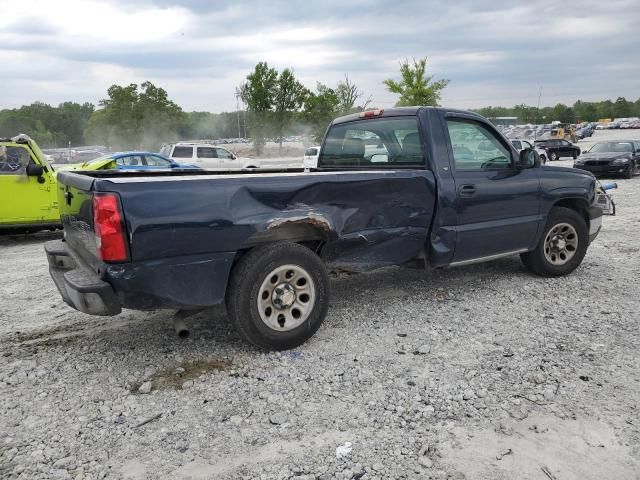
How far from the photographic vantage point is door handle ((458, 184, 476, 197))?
15.7ft

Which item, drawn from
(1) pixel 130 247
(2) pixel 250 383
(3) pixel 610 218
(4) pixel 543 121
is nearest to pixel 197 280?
(1) pixel 130 247

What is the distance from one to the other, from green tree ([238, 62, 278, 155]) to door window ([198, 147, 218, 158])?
21.8 meters

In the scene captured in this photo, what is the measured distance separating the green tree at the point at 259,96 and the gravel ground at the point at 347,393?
3924cm

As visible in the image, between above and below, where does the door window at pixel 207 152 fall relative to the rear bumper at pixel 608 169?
above

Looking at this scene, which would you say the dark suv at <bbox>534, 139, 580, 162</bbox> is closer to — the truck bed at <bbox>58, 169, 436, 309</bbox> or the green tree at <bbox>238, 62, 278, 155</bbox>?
the green tree at <bbox>238, 62, 278, 155</bbox>

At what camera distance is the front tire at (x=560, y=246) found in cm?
566

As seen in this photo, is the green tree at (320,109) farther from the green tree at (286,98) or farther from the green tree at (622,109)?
the green tree at (622,109)

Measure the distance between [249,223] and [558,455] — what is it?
2.33 meters

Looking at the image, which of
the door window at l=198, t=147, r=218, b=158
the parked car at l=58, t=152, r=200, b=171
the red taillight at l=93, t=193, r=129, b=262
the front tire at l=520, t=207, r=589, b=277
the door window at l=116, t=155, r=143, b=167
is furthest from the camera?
the door window at l=198, t=147, r=218, b=158

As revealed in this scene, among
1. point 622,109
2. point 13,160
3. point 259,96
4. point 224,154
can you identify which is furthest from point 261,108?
point 622,109

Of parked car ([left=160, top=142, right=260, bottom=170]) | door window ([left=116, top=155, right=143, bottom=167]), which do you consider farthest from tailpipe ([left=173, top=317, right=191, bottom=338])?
parked car ([left=160, top=142, right=260, bottom=170])

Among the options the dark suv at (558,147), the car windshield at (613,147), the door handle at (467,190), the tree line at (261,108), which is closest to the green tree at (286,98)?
the tree line at (261,108)

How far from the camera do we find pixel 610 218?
34.4 feet

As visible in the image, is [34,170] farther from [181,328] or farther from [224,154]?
[224,154]
